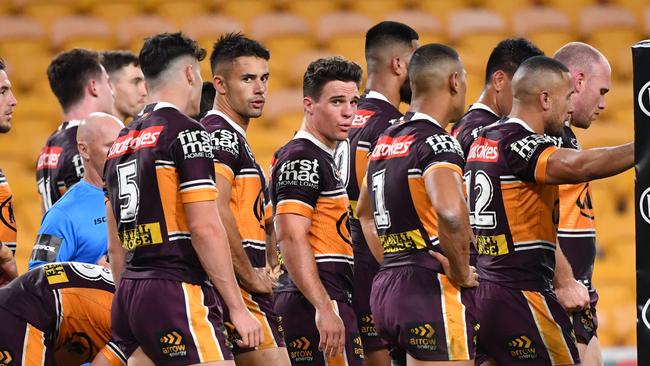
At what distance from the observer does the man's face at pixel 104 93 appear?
8555 millimetres

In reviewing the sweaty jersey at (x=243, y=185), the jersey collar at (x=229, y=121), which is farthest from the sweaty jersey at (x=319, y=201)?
the jersey collar at (x=229, y=121)

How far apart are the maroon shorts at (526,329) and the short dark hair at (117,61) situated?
4.12 meters

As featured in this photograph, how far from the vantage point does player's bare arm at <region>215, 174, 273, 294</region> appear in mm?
6081

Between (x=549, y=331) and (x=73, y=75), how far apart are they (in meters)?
4.25

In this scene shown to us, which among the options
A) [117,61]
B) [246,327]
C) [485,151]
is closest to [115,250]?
[246,327]

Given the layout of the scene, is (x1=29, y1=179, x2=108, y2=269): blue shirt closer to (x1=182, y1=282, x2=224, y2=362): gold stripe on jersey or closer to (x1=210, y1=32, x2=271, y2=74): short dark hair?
(x1=210, y1=32, x2=271, y2=74): short dark hair

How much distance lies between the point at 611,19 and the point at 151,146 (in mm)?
9806

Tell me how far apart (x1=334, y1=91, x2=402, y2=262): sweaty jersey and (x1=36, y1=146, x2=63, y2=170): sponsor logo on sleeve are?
2.09m

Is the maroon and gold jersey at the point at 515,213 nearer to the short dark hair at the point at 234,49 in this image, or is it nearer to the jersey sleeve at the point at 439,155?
the jersey sleeve at the point at 439,155

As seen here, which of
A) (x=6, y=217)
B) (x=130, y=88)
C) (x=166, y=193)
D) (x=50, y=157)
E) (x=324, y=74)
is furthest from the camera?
(x=130, y=88)

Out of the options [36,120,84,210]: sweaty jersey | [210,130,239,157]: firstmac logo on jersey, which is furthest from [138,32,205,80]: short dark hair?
[36,120,84,210]: sweaty jersey

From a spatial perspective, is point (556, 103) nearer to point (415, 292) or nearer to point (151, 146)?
point (415, 292)

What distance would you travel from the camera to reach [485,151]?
20.6 ft

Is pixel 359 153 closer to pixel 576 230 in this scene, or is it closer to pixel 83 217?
pixel 576 230
